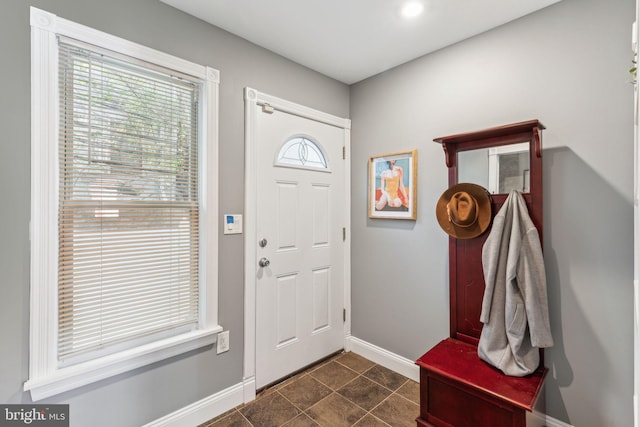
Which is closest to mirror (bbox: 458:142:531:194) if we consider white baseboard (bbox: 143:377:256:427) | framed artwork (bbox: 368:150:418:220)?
framed artwork (bbox: 368:150:418:220)

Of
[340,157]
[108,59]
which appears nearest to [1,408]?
[108,59]

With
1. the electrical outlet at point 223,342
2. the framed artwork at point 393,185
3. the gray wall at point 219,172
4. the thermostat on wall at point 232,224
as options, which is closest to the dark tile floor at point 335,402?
the gray wall at point 219,172

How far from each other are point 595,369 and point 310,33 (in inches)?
103

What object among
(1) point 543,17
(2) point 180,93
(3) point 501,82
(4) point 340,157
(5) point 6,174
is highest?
(1) point 543,17

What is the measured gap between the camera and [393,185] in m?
2.45

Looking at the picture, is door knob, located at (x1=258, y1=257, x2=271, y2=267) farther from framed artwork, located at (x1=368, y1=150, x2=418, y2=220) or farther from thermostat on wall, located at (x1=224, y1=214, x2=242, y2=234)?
framed artwork, located at (x1=368, y1=150, x2=418, y2=220)

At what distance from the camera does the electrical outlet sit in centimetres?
192

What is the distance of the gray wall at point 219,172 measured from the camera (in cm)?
128

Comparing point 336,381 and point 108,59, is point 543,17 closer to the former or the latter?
point 108,59

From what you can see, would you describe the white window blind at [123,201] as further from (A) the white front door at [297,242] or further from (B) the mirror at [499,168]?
(B) the mirror at [499,168]

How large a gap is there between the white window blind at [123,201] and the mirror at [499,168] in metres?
1.81

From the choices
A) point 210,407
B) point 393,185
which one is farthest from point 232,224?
point 393,185

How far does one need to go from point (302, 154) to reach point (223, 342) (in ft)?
5.00

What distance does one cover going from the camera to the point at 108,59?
1.53 meters
